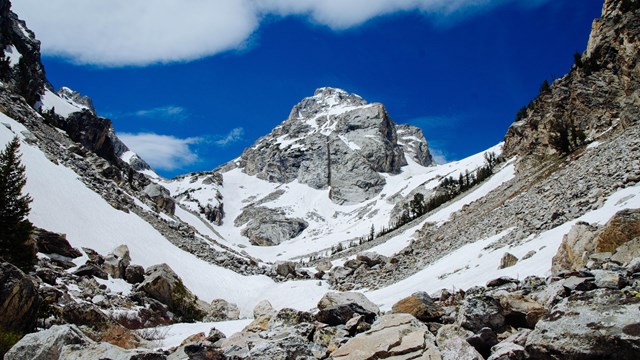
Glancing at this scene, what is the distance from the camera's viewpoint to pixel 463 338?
6555mm

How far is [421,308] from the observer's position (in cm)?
849

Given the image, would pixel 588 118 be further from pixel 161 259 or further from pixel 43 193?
pixel 43 193

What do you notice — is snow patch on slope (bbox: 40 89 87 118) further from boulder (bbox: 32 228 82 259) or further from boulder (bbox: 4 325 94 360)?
boulder (bbox: 4 325 94 360)

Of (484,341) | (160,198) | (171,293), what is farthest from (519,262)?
(160,198)

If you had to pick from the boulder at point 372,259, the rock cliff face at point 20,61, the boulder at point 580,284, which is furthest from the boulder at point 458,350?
the rock cliff face at point 20,61

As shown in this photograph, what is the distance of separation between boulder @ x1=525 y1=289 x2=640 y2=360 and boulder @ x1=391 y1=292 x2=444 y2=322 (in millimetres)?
3026

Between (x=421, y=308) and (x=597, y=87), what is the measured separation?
61599 millimetres

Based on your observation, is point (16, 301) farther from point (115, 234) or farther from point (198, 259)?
point (198, 259)

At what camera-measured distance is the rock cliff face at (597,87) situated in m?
51.2

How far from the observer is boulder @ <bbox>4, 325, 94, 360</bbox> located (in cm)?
689

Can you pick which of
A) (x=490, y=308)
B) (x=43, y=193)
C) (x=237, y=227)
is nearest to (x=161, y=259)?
(x=43, y=193)

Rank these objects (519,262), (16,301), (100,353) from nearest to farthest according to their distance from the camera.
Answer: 1. (100,353)
2. (16,301)
3. (519,262)

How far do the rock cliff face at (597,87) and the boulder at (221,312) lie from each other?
43.9 meters

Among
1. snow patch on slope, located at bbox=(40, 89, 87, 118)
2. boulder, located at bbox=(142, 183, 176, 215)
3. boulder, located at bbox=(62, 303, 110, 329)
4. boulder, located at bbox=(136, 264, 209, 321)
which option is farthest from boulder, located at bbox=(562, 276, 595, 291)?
snow patch on slope, located at bbox=(40, 89, 87, 118)
